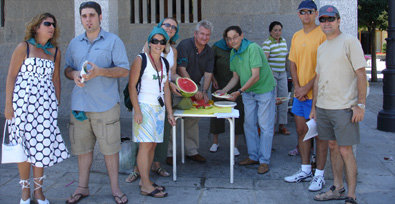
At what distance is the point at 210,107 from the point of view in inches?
185

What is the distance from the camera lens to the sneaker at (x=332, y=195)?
402 centimetres

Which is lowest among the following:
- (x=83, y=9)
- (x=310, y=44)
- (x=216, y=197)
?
(x=216, y=197)

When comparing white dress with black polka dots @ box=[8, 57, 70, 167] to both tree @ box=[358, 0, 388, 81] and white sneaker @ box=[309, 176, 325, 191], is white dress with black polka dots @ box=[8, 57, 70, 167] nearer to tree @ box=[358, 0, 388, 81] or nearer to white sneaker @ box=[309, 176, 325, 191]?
white sneaker @ box=[309, 176, 325, 191]

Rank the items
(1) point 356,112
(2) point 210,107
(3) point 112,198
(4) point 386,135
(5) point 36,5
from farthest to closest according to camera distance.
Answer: (5) point 36,5, (4) point 386,135, (2) point 210,107, (3) point 112,198, (1) point 356,112

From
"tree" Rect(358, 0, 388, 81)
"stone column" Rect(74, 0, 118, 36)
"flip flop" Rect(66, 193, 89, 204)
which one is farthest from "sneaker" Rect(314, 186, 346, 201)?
"tree" Rect(358, 0, 388, 81)

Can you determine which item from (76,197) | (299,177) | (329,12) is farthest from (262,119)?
(76,197)

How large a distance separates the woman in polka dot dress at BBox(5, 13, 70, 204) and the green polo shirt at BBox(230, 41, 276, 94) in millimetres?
2163

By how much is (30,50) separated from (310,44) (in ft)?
8.98

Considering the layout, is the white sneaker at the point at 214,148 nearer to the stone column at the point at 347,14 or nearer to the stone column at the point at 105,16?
the stone column at the point at 347,14

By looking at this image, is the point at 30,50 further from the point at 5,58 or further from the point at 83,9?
the point at 5,58

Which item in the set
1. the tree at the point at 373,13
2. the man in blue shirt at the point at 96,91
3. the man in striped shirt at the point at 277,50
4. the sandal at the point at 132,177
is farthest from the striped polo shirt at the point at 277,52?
the tree at the point at 373,13

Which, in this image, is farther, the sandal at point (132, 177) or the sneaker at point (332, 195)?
the sandal at point (132, 177)

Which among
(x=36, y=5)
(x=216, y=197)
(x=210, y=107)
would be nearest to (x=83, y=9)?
(x=210, y=107)

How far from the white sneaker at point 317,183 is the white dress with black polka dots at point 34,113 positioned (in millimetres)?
2589
